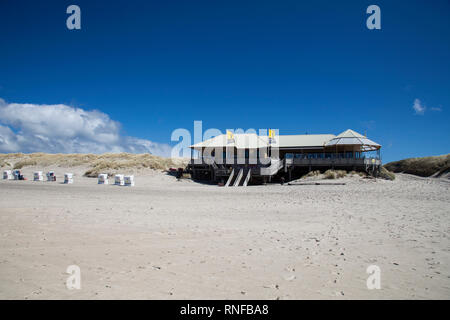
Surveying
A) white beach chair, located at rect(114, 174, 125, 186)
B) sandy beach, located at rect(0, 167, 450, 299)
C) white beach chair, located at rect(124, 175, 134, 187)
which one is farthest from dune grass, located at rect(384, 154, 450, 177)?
white beach chair, located at rect(114, 174, 125, 186)

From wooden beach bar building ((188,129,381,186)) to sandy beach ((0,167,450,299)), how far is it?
59.8ft

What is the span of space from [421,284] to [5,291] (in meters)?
6.41

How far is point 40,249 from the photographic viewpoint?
19.0ft

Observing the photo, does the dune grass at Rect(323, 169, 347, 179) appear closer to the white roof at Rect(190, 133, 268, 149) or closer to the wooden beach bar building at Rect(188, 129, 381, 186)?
the wooden beach bar building at Rect(188, 129, 381, 186)

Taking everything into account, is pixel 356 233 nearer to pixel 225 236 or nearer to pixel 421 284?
pixel 421 284

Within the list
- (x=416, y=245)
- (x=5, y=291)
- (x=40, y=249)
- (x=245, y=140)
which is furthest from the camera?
(x=245, y=140)

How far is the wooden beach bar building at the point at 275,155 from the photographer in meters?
28.4

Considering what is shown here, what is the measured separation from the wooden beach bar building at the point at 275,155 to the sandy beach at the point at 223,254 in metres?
18.2

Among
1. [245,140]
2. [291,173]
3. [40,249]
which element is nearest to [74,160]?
[245,140]

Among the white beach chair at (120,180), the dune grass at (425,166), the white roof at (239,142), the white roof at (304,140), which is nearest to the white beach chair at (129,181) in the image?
the white beach chair at (120,180)

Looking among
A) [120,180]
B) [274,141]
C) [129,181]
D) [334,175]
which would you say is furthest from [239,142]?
[120,180]
